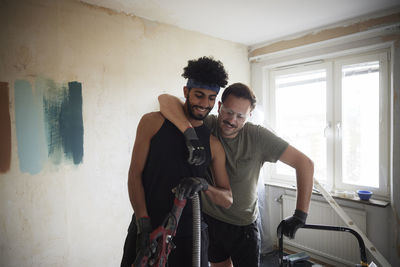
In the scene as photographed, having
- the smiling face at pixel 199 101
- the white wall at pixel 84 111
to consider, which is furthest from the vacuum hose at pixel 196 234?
the white wall at pixel 84 111

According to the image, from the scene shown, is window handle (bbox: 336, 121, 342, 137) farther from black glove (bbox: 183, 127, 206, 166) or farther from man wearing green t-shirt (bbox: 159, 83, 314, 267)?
black glove (bbox: 183, 127, 206, 166)

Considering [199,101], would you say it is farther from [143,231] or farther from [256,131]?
[143,231]

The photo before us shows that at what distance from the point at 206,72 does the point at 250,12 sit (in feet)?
4.14

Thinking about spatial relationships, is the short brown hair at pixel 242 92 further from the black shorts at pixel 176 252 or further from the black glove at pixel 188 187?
the black shorts at pixel 176 252

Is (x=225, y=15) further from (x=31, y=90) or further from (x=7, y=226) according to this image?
(x=7, y=226)

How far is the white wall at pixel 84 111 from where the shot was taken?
71.0 inches

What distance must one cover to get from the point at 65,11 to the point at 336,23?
99.2 inches

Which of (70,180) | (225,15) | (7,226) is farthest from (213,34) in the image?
(7,226)

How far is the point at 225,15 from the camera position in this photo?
7.82 feet

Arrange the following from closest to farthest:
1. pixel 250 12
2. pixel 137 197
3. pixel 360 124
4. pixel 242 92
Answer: pixel 137 197
pixel 242 92
pixel 250 12
pixel 360 124

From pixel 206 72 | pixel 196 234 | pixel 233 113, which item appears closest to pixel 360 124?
pixel 233 113

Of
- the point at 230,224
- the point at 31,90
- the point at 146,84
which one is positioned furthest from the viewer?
the point at 146,84

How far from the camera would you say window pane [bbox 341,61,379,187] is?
2.65 m

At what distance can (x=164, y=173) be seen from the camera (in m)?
1.27
